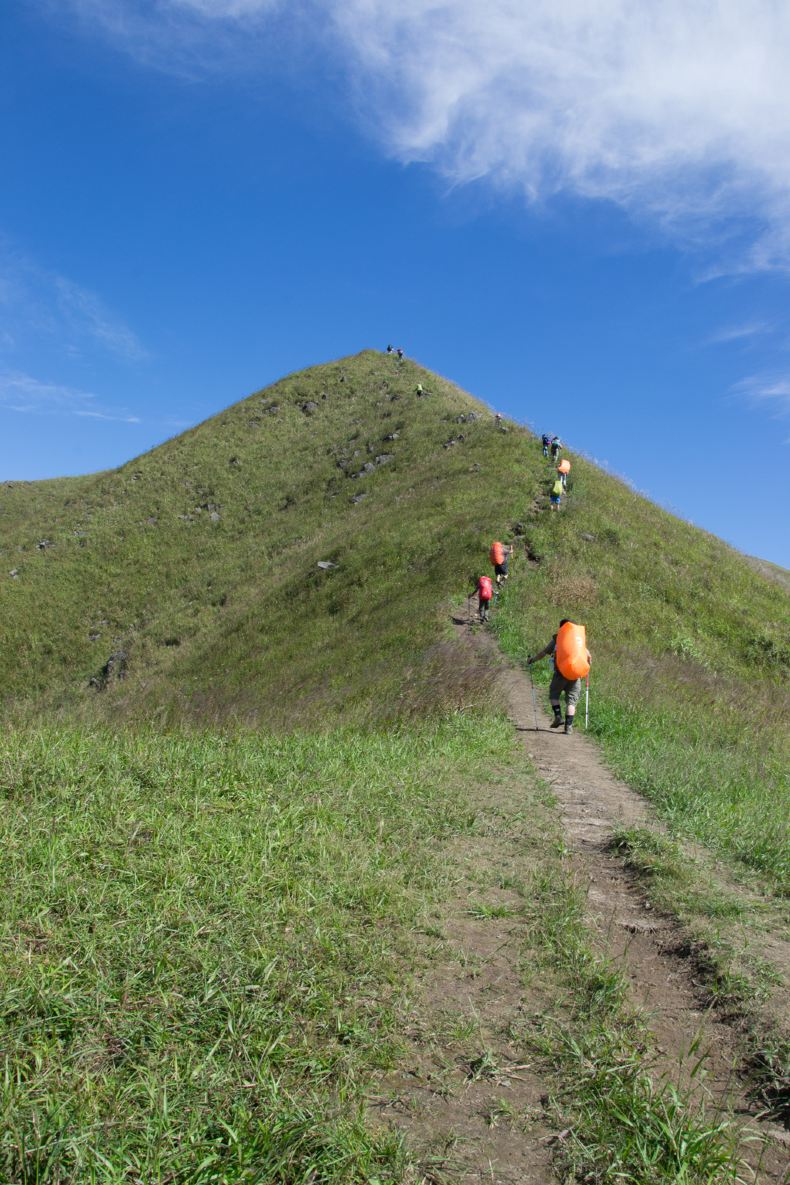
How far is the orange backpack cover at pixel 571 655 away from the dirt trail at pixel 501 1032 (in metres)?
6.16

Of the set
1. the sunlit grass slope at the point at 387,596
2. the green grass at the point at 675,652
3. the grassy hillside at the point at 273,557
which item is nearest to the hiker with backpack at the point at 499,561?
the green grass at the point at 675,652

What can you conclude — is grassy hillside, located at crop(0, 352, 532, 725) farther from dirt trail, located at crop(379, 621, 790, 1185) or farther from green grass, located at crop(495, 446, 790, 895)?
dirt trail, located at crop(379, 621, 790, 1185)

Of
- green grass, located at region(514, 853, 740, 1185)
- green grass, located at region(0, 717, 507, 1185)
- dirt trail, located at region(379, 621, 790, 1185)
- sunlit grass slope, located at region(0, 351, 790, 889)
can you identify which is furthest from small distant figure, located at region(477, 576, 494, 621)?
green grass, located at region(514, 853, 740, 1185)

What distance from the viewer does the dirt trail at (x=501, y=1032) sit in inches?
112

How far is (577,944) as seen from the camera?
4309mm

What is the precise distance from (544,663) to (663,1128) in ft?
45.1

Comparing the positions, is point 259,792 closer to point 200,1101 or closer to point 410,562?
point 200,1101

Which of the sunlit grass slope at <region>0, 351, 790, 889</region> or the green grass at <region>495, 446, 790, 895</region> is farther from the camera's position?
the sunlit grass slope at <region>0, 351, 790, 889</region>

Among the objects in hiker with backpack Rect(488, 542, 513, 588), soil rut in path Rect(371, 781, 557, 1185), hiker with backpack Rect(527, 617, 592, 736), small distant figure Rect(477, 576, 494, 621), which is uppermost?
hiker with backpack Rect(488, 542, 513, 588)

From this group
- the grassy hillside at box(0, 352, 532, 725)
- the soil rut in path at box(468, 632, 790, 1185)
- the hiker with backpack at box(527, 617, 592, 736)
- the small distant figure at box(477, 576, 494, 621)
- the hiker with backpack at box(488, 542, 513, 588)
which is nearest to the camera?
the soil rut in path at box(468, 632, 790, 1185)

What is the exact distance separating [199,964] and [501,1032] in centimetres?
160

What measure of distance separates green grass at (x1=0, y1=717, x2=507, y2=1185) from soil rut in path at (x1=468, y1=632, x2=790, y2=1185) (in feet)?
3.98

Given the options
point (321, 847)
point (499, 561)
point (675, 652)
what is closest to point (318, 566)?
point (499, 561)

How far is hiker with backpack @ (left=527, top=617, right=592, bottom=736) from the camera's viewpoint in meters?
12.2
